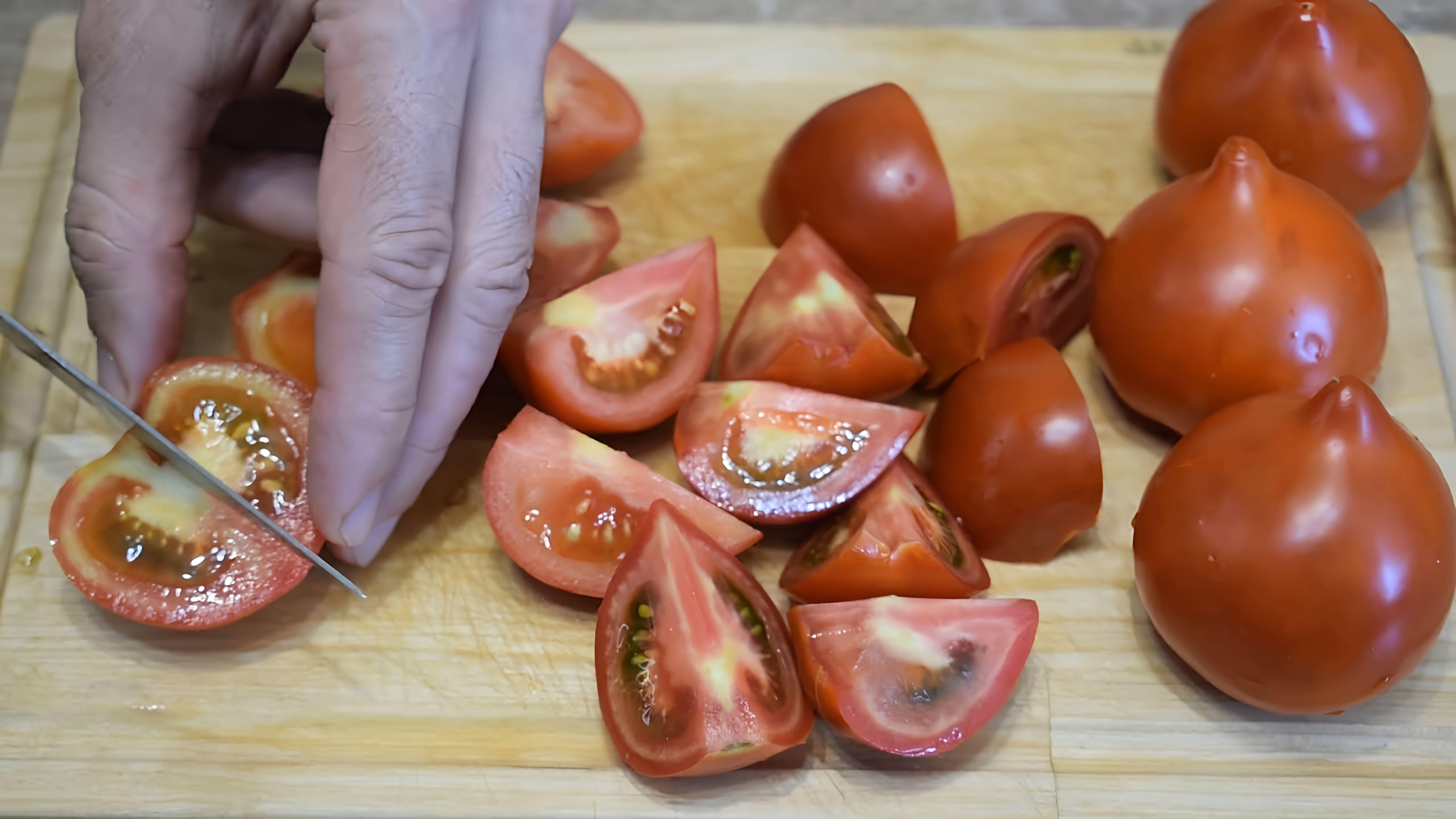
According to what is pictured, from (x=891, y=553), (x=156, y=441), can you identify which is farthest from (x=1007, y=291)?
(x=156, y=441)

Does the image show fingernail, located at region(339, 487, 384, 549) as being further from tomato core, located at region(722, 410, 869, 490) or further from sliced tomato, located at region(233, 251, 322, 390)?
tomato core, located at region(722, 410, 869, 490)

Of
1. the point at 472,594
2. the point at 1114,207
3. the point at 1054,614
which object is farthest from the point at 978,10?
the point at 472,594

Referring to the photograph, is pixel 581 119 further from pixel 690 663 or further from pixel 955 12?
pixel 955 12

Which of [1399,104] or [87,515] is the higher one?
[1399,104]

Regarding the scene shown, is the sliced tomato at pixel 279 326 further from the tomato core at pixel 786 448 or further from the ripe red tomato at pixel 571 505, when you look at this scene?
the tomato core at pixel 786 448

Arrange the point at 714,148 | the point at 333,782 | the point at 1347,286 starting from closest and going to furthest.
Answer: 1. the point at 333,782
2. the point at 1347,286
3. the point at 714,148

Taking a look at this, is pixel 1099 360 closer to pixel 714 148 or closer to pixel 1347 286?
pixel 1347 286

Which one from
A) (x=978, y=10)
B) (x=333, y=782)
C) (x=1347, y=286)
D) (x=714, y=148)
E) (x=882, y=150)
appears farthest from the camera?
(x=978, y=10)
